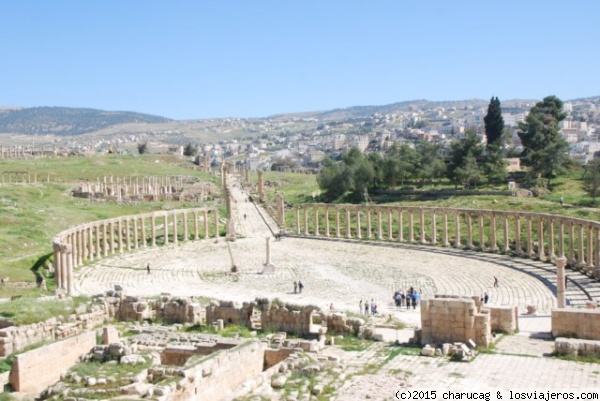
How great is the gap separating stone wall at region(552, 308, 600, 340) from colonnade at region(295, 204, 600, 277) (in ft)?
64.5

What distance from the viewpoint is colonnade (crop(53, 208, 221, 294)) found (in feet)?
151

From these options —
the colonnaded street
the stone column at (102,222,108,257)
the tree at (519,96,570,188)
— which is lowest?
the colonnaded street

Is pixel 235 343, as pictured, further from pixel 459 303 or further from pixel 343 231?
pixel 343 231

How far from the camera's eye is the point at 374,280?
49.4 meters

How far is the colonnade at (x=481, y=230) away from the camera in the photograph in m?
50.8

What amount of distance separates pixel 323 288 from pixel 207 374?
25655mm

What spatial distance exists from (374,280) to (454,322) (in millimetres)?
21949

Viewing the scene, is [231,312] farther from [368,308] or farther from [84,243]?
[84,243]

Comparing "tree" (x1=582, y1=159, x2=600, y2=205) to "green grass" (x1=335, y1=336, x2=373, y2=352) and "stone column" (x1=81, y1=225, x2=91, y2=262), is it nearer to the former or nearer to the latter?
"green grass" (x1=335, y1=336, x2=373, y2=352)

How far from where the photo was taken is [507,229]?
197ft

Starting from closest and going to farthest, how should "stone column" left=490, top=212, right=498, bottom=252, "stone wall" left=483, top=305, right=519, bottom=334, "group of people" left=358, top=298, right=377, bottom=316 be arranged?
"stone wall" left=483, top=305, right=519, bottom=334 < "group of people" left=358, top=298, right=377, bottom=316 < "stone column" left=490, top=212, right=498, bottom=252

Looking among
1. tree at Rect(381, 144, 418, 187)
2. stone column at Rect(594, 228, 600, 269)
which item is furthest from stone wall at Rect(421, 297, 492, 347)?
tree at Rect(381, 144, 418, 187)

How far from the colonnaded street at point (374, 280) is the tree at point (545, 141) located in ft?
66.0

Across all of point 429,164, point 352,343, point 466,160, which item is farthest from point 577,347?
point 429,164
